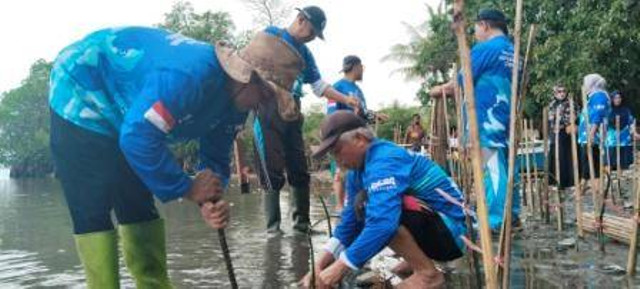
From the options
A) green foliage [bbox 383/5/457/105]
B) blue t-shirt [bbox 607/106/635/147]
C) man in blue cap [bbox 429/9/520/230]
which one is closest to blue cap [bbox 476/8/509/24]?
man in blue cap [bbox 429/9/520/230]

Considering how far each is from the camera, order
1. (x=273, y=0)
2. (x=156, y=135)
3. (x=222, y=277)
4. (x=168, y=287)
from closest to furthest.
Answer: (x=156, y=135) < (x=168, y=287) < (x=222, y=277) < (x=273, y=0)

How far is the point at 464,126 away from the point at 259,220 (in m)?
4.99

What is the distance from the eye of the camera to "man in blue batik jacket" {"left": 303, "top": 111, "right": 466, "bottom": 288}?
3.20m

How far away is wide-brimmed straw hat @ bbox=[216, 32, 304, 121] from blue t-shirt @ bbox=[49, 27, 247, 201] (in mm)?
72

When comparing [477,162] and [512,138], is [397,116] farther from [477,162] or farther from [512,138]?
[477,162]

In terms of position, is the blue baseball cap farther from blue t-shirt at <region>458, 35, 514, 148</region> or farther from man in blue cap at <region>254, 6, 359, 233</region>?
man in blue cap at <region>254, 6, 359, 233</region>

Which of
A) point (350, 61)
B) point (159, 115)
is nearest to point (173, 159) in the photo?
point (159, 115)

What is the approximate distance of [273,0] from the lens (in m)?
32.1

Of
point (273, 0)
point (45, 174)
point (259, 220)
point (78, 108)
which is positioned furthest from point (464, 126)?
point (45, 174)

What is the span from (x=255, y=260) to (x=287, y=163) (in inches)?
45.4

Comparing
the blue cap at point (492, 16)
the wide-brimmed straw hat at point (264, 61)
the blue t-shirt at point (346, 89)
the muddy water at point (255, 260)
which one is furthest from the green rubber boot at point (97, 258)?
the blue t-shirt at point (346, 89)

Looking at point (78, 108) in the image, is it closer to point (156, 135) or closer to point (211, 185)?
point (156, 135)

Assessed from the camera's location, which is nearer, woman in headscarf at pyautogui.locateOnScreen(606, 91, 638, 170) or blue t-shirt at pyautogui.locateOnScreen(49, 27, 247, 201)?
blue t-shirt at pyautogui.locateOnScreen(49, 27, 247, 201)

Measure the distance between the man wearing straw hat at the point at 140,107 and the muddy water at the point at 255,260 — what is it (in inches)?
57.8
